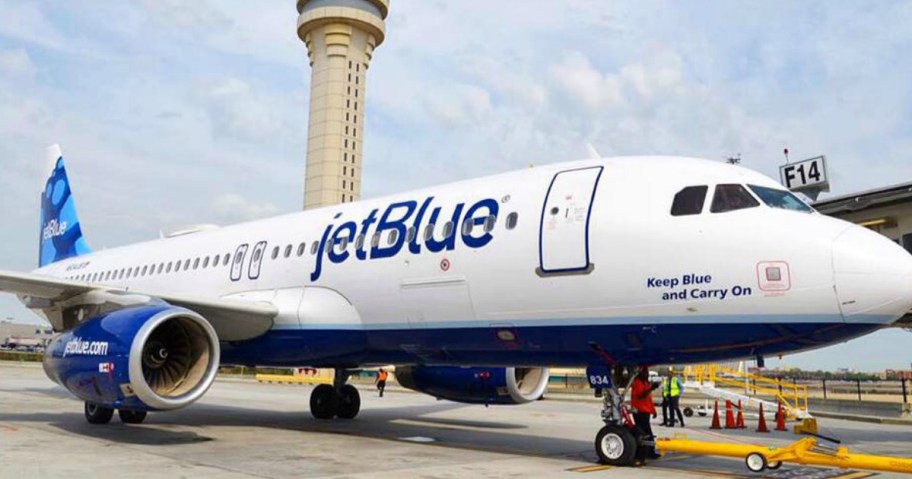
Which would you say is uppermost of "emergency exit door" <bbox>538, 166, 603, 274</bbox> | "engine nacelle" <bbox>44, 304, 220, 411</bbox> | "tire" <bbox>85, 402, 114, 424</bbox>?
"emergency exit door" <bbox>538, 166, 603, 274</bbox>

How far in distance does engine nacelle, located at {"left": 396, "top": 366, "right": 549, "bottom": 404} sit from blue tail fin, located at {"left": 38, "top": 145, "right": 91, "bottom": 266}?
39.7 feet

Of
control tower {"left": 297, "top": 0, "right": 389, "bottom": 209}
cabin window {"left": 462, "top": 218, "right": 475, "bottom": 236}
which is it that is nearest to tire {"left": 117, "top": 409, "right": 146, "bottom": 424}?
cabin window {"left": 462, "top": 218, "right": 475, "bottom": 236}

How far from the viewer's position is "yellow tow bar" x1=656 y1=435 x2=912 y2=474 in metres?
7.84

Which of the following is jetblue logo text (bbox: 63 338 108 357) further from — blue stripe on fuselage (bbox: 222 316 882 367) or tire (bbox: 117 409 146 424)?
blue stripe on fuselage (bbox: 222 316 882 367)

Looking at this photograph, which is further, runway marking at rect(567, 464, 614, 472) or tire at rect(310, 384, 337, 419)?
tire at rect(310, 384, 337, 419)

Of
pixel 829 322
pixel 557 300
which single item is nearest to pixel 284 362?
pixel 557 300

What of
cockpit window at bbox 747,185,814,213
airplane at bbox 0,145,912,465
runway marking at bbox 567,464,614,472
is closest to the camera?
airplane at bbox 0,145,912,465

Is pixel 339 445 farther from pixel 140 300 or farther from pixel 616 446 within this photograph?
pixel 616 446

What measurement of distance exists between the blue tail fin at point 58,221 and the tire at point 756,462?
739 inches

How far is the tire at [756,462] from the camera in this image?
28.6 feet

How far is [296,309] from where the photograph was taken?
12258 millimetres

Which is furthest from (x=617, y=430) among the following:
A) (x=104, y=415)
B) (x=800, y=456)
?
(x=104, y=415)

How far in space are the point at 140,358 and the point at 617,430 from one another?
6.04 metres

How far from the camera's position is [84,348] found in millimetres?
10688
